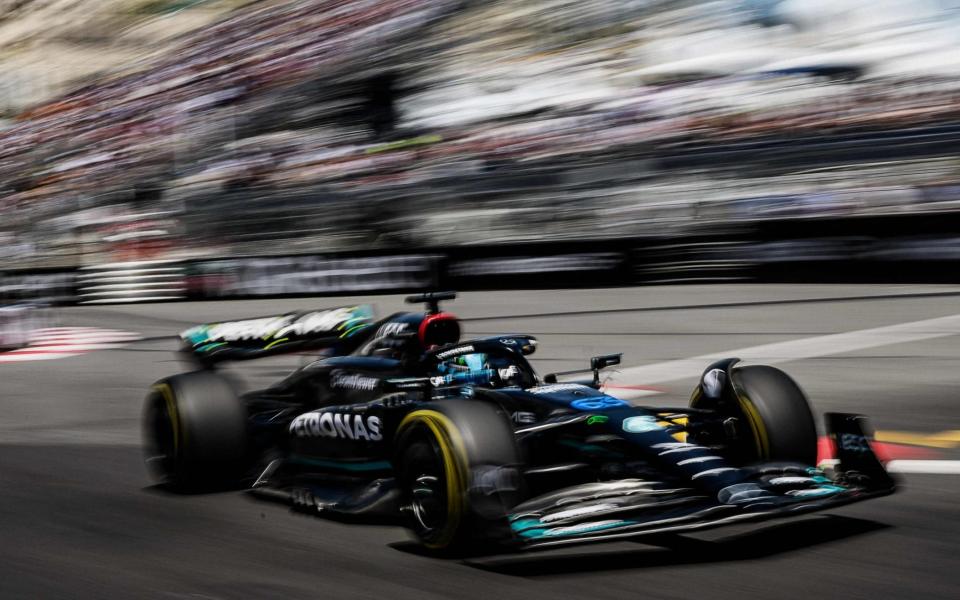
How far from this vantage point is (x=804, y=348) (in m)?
11.2

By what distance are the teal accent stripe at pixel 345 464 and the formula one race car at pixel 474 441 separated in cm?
1

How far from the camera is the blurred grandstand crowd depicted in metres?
17.5

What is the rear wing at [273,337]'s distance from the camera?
7.01m

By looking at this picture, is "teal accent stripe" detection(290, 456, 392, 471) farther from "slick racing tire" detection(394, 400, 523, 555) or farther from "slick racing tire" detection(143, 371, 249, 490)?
"slick racing tire" detection(394, 400, 523, 555)

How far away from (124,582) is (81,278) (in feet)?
60.7

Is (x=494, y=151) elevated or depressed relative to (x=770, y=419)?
elevated

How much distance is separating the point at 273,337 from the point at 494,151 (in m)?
15.4

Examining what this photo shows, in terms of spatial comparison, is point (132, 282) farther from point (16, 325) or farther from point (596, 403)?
point (596, 403)

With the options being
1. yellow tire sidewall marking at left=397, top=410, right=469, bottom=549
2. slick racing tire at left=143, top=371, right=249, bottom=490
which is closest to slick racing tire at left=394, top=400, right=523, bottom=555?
yellow tire sidewall marking at left=397, top=410, right=469, bottom=549

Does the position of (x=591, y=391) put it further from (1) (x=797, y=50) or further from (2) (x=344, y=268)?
(1) (x=797, y=50)

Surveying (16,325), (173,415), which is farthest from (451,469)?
(16,325)

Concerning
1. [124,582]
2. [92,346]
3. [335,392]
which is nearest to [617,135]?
[92,346]

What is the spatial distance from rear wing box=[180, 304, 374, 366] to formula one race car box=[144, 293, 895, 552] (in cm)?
1

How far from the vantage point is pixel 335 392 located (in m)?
6.50
